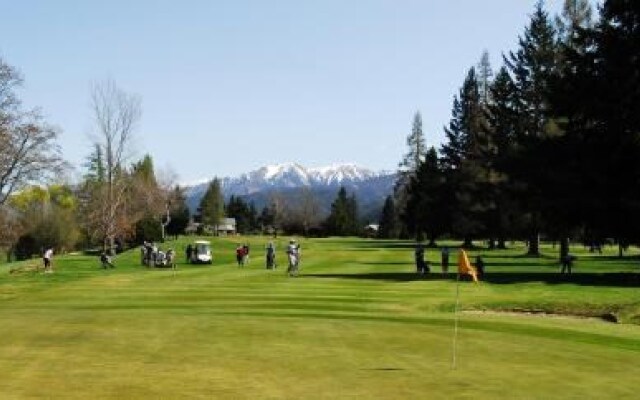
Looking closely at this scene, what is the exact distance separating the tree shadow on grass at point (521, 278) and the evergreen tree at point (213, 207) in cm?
13778

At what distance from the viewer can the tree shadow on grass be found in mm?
42062

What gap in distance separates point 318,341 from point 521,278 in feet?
91.9

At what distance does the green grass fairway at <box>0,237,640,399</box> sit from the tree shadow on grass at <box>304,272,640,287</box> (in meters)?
1.34

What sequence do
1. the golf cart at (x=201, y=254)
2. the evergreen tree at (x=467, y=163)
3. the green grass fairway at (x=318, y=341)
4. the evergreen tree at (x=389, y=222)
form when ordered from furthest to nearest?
1. the evergreen tree at (x=389, y=222)
2. the evergreen tree at (x=467, y=163)
3. the golf cart at (x=201, y=254)
4. the green grass fairway at (x=318, y=341)

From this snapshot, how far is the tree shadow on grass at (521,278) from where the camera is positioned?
42.1 m

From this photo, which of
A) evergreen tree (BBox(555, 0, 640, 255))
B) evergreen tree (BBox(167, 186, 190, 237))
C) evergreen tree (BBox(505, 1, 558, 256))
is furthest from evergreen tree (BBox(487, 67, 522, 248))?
evergreen tree (BBox(167, 186, 190, 237))

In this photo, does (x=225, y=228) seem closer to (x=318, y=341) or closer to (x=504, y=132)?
(x=504, y=132)

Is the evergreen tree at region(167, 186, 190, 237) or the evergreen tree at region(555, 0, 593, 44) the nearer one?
the evergreen tree at region(555, 0, 593, 44)

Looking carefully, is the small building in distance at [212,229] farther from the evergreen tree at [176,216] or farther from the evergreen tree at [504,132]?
the evergreen tree at [504,132]

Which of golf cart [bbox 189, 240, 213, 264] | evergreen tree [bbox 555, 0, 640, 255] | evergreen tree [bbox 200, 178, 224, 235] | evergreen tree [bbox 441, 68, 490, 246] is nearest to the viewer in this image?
evergreen tree [bbox 555, 0, 640, 255]

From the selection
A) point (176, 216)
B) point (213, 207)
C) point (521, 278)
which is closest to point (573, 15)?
point (521, 278)

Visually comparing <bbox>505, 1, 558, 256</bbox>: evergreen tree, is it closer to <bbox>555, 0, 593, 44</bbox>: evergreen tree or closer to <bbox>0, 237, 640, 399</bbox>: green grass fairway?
<bbox>555, 0, 593, 44</bbox>: evergreen tree

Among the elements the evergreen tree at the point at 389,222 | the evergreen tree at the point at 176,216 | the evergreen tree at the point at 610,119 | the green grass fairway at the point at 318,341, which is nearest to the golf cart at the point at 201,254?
the green grass fairway at the point at 318,341

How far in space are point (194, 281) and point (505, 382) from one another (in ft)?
105
